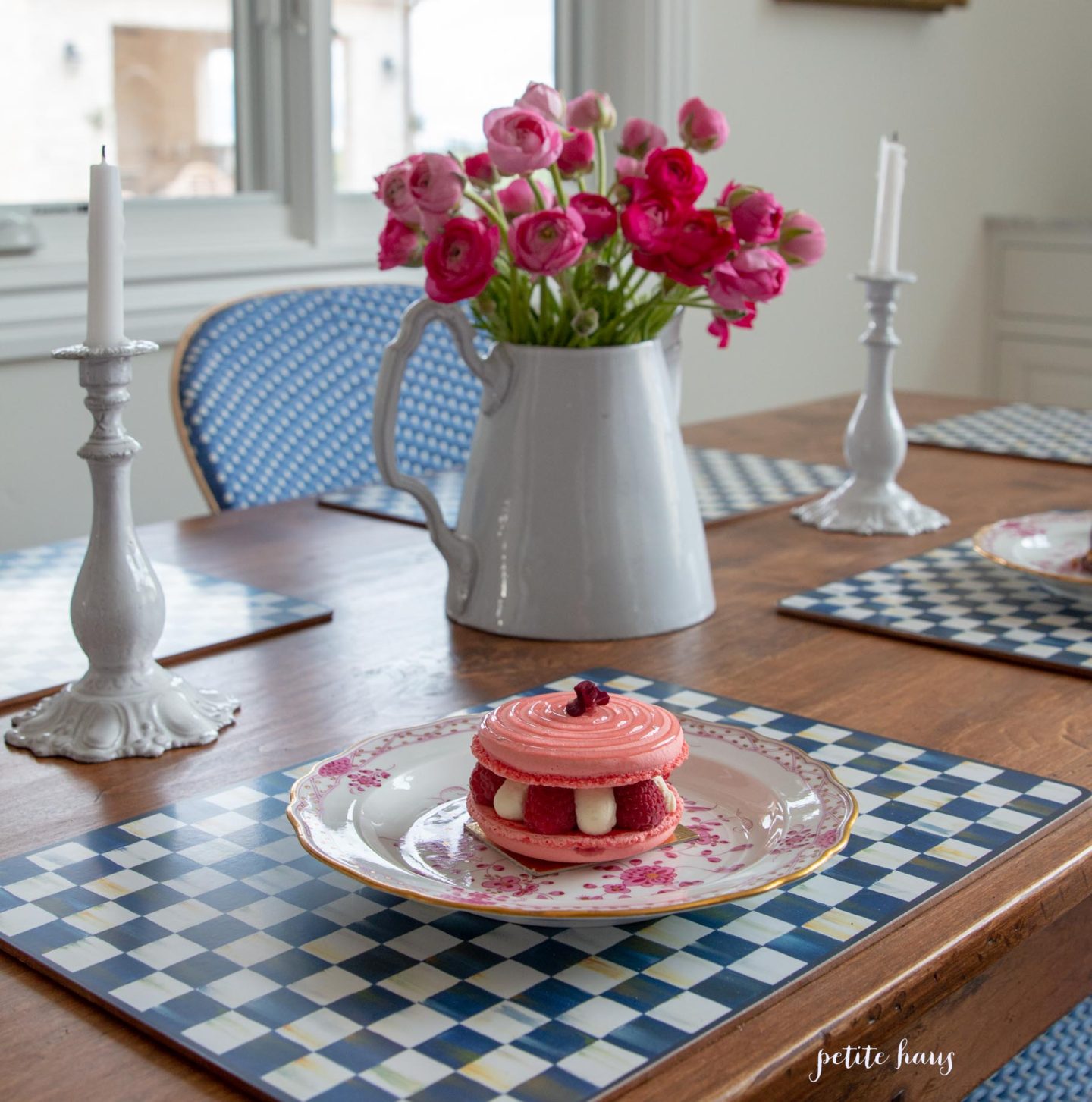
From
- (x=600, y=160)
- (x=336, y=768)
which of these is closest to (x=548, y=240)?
(x=600, y=160)

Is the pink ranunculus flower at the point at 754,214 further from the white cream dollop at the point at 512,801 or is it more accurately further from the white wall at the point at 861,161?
the white wall at the point at 861,161

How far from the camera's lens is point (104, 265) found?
0.81m

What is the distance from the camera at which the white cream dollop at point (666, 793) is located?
62cm

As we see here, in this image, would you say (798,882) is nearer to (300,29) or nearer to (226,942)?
(226,942)

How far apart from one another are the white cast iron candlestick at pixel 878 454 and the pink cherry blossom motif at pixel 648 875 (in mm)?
761

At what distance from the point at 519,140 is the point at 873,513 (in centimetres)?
57

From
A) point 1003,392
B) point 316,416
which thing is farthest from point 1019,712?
point 1003,392

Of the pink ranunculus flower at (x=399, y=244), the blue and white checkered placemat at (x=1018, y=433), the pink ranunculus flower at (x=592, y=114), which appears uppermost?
the pink ranunculus flower at (x=592, y=114)

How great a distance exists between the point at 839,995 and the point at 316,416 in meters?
1.26

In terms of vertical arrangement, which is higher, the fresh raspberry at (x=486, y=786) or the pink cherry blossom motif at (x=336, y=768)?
the fresh raspberry at (x=486, y=786)

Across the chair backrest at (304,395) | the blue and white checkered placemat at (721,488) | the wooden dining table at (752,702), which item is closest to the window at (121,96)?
the chair backrest at (304,395)

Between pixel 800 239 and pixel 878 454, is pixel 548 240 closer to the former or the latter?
pixel 800 239

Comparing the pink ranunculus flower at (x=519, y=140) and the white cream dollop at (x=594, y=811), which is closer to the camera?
the white cream dollop at (x=594, y=811)

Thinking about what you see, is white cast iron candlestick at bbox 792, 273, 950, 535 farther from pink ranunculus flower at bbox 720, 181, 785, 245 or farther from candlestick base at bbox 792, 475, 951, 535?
pink ranunculus flower at bbox 720, 181, 785, 245
